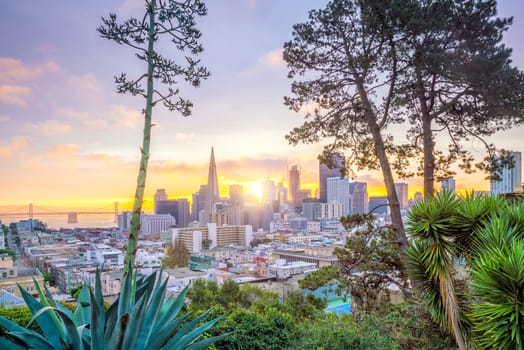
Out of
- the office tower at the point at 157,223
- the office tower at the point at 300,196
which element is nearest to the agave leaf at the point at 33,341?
the office tower at the point at 157,223

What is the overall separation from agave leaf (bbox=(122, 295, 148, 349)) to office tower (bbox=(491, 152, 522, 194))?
7355 millimetres

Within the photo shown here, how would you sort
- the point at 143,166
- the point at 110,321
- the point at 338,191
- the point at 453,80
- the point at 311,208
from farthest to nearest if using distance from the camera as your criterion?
the point at 311,208 < the point at 338,191 < the point at 453,80 < the point at 143,166 < the point at 110,321

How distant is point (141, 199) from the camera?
91.5 inches

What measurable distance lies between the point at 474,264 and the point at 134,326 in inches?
117

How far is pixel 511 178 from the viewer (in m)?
7.23

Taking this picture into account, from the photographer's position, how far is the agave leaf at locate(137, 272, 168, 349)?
1819 millimetres

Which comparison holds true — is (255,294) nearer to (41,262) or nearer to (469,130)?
(469,130)

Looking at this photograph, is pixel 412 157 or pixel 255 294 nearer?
pixel 412 157

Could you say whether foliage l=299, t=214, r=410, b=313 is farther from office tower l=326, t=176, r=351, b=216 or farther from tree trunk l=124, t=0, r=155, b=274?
office tower l=326, t=176, r=351, b=216

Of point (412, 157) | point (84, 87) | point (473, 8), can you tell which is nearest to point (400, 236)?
point (412, 157)

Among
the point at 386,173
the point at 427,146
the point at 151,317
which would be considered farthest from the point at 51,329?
the point at 427,146

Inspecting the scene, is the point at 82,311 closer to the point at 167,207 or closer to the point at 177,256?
the point at 177,256

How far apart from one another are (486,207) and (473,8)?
15.6 feet

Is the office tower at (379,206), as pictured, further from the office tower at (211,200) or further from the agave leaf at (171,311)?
the office tower at (211,200)
